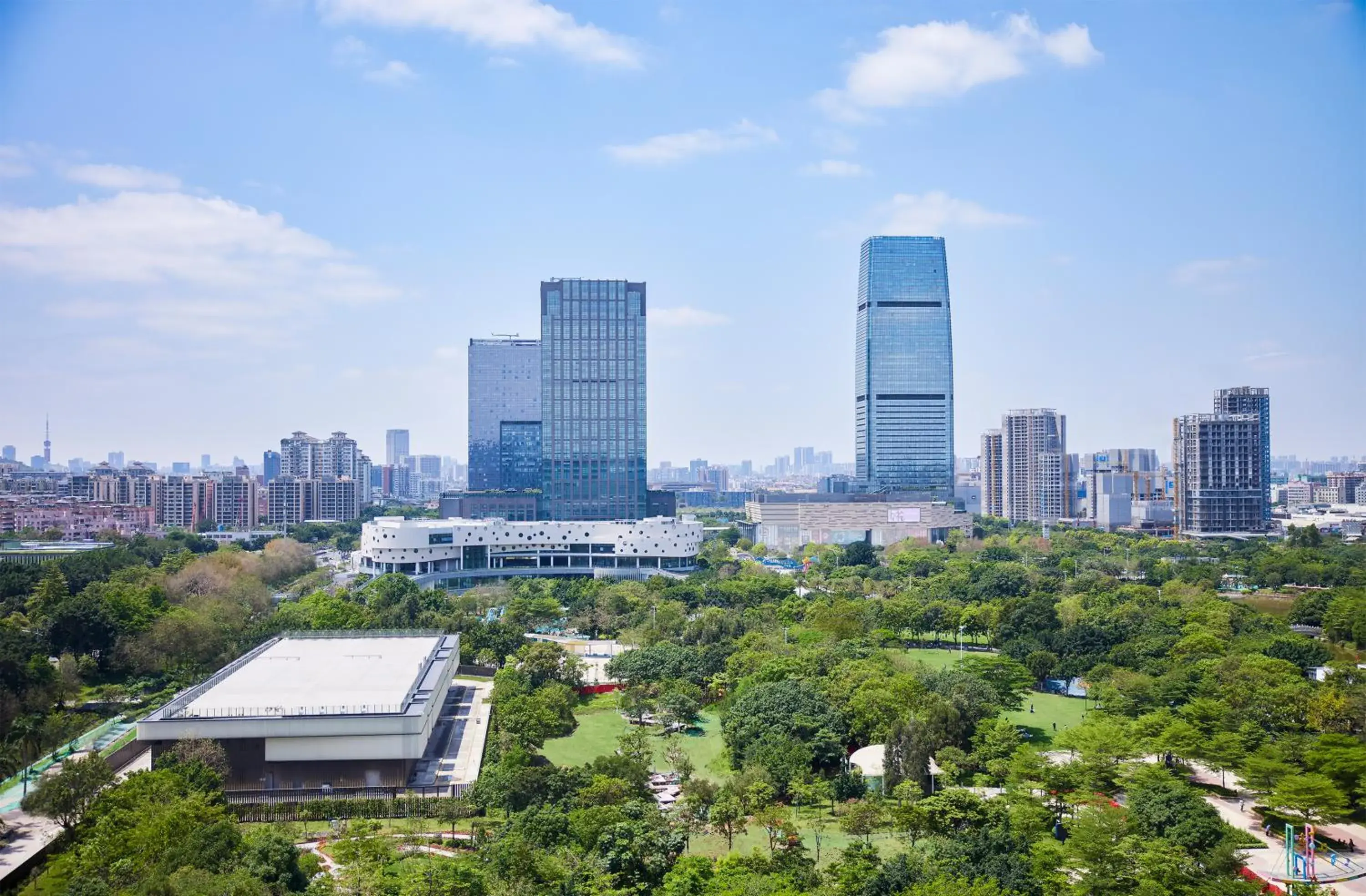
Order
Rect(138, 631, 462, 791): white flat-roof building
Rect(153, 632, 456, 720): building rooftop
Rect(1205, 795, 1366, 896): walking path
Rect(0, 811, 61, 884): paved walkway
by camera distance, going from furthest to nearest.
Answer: Rect(153, 632, 456, 720): building rooftop, Rect(138, 631, 462, 791): white flat-roof building, Rect(0, 811, 61, 884): paved walkway, Rect(1205, 795, 1366, 896): walking path

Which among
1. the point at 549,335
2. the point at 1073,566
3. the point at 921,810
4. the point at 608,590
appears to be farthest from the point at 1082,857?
the point at 549,335

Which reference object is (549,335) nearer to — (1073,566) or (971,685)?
(1073,566)

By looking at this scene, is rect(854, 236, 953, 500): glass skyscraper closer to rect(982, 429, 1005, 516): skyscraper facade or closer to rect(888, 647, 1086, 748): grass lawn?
rect(982, 429, 1005, 516): skyscraper facade

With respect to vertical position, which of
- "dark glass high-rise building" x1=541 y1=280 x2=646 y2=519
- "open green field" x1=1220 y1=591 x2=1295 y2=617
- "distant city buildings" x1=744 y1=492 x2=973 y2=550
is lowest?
"open green field" x1=1220 y1=591 x2=1295 y2=617

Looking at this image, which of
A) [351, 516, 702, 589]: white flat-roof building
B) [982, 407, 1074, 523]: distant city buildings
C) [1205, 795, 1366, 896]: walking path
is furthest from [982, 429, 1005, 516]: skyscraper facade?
[1205, 795, 1366, 896]: walking path

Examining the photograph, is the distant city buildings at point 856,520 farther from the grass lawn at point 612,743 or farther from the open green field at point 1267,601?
the grass lawn at point 612,743

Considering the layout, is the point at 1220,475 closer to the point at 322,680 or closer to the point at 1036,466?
the point at 1036,466

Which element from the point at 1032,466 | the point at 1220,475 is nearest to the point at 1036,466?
the point at 1032,466
